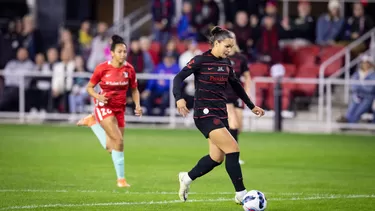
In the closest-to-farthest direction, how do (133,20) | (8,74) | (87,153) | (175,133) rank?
(87,153) → (175,133) → (8,74) → (133,20)

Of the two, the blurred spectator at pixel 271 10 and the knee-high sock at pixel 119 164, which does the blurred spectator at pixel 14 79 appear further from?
the knee-high sock at pixel 119 164

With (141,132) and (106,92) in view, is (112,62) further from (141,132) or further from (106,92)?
(141,132)

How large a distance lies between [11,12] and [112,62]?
20.0 m

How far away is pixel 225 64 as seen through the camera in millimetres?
11312

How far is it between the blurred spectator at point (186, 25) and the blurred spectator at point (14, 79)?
178 inches

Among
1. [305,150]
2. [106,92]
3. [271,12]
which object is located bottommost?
[305,150]

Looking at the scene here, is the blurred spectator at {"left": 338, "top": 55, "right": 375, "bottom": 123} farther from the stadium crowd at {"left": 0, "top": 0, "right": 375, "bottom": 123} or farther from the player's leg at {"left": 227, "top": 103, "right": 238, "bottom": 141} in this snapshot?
the player's leg at {"left": 227, "top": 103, "right": 238, "bottom": 141}

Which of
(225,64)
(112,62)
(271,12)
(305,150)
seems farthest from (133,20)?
(225,64)

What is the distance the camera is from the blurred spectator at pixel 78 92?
1017 inches

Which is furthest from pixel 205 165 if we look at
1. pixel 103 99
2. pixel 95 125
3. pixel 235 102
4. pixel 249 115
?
pixel 249 115

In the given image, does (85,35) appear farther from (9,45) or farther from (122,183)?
(122,183)

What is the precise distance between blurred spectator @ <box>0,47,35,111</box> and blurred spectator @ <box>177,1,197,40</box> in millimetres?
4524

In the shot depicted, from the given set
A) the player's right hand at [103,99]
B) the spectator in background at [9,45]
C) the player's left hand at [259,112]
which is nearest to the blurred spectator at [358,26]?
the spectator in background at [9,45]

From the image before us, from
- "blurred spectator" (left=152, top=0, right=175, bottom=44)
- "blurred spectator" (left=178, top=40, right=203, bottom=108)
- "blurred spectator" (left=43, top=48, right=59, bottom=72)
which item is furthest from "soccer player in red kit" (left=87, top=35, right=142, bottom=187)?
"blurred spectator" (left=152, top=0, right=175, bottom=44)
